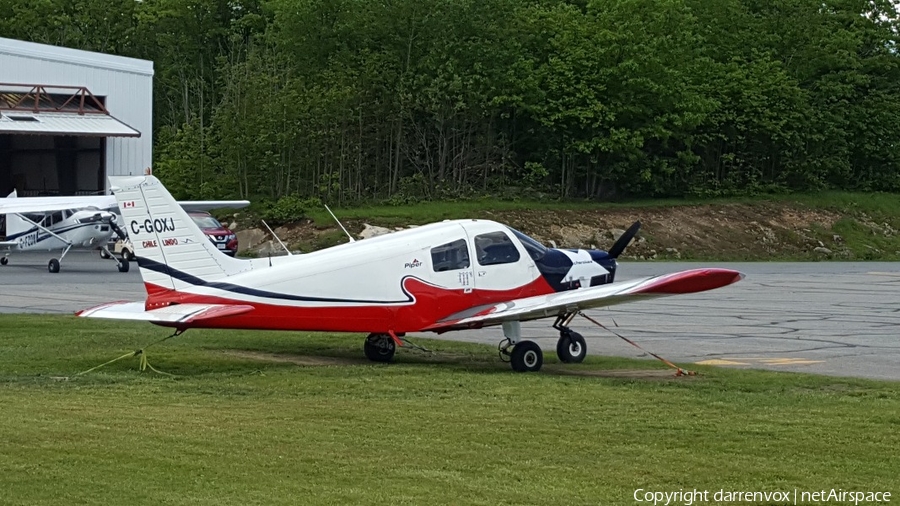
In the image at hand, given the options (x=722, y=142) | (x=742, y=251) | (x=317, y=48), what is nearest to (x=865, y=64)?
(x=722, y=142)

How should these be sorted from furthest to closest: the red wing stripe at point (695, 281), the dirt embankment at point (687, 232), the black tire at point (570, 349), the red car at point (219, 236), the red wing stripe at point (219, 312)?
the dirt embankment at point (687, 232) → the red car at point (219, 236) → the black tire at point (570, 349) → the red wing stripe at point (219, 312) → the red wing stripe at point (695, 281)

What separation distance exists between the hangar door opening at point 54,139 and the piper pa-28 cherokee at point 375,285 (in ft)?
105

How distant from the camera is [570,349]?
51.6 feet

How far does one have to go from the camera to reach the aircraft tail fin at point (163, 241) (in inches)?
567

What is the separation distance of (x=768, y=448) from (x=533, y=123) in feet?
147

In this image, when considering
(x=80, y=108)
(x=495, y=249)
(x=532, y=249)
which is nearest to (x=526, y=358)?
(x=495, y=249)

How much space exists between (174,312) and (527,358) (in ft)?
14.3

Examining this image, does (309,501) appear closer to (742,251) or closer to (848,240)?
(742,251)

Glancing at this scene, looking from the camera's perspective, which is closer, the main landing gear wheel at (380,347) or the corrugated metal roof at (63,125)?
the main landing gear wheel at (380,347)

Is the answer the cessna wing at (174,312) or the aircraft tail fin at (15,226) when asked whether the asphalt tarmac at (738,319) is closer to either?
the aircraft tail fin at (15,226)

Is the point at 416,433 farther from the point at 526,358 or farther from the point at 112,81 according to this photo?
the point at 112,81

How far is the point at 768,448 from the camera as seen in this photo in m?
9.47

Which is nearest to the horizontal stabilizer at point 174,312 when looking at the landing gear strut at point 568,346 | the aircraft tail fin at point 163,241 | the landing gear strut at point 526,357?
the aircraft tail fin at point 163,241

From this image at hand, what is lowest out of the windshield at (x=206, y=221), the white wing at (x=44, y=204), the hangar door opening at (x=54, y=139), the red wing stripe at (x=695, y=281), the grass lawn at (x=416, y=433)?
the grass lawn at (x=416, y=433)
